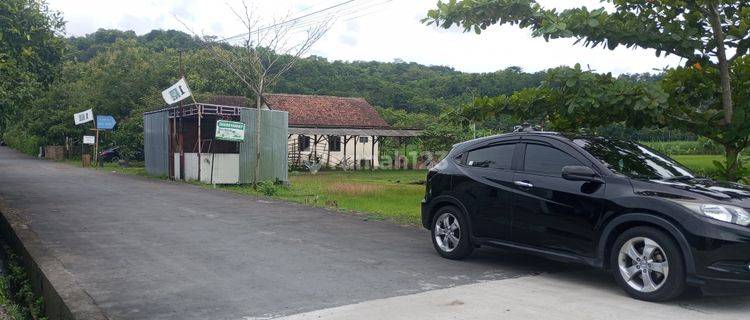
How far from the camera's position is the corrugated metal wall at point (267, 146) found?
23.2m

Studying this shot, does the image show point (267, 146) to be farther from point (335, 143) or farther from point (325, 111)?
point (325, 111)

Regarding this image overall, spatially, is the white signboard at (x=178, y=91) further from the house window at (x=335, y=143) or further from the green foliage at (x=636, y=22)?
the house window at (x=335, y=143)

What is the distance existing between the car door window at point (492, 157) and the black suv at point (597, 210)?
1cm

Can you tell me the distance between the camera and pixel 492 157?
24.7ft

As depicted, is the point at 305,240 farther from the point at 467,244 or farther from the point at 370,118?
the point at 370,118

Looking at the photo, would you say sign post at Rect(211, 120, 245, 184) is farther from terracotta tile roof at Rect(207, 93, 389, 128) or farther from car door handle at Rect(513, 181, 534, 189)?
terracotta tile roof at Rect(207, 93, 389, 128)

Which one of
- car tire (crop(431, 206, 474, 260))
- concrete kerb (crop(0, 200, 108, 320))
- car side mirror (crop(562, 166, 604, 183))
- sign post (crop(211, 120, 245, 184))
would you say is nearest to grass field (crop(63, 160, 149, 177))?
sign post (crop(211, 120, 245, 184))

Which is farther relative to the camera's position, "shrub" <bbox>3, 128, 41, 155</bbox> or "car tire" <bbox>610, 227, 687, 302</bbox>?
"shrub" <bbox>3, 128, 41, 155</bbox>

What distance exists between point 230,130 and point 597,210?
672 inches

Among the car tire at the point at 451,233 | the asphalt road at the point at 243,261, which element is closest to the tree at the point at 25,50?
the asphalt road at the point at 243,261

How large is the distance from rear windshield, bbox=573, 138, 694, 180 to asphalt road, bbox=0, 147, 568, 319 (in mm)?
1481

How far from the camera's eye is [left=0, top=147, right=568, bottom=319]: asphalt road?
5.73m

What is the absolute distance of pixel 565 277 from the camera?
6.85m

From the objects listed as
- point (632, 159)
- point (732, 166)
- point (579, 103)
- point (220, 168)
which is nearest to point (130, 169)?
point (220, 168)
